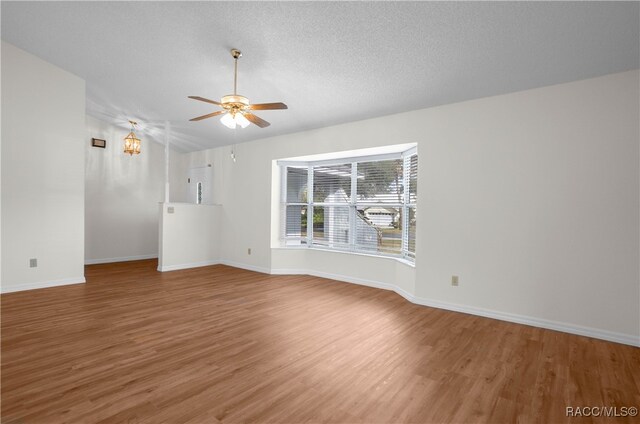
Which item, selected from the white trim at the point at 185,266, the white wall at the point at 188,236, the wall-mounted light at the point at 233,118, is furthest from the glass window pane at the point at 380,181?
the white trim at the point at 185,266

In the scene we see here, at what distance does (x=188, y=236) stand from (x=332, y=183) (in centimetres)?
306

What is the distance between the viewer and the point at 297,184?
6.09 meters

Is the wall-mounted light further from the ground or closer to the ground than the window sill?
A: further from the ground

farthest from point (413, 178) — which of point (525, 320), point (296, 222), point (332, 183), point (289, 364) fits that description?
point (289, 364)

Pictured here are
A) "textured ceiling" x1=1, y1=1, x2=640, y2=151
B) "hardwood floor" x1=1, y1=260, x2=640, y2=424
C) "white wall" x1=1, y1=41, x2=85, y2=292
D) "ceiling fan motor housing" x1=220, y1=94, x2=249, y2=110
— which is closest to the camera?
"hardwood floor" x1=1, y1=260, x2=640, y2=424

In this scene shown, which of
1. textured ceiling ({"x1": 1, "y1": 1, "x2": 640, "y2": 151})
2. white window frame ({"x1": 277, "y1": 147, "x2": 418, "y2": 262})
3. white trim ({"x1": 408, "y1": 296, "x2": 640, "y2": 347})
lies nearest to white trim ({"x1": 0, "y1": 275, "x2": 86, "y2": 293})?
textured ceiling ({"x1": 1, "y1": 1, "x2": 640, "y2": 151})

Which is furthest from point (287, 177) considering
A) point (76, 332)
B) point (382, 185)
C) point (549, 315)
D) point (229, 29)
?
point (549, 315)

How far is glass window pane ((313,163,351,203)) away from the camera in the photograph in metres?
5.58

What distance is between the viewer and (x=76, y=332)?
304 centimetres

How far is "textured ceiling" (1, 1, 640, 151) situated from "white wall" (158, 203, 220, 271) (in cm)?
230

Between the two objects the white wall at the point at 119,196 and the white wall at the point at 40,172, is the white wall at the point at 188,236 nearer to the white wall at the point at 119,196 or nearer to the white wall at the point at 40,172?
the white wall at the point at 40,172

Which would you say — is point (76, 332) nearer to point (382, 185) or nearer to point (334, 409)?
point (334, 409)

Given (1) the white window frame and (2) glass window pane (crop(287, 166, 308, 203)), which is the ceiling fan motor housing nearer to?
(1) the white window frame

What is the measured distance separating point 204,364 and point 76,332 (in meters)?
1.53
